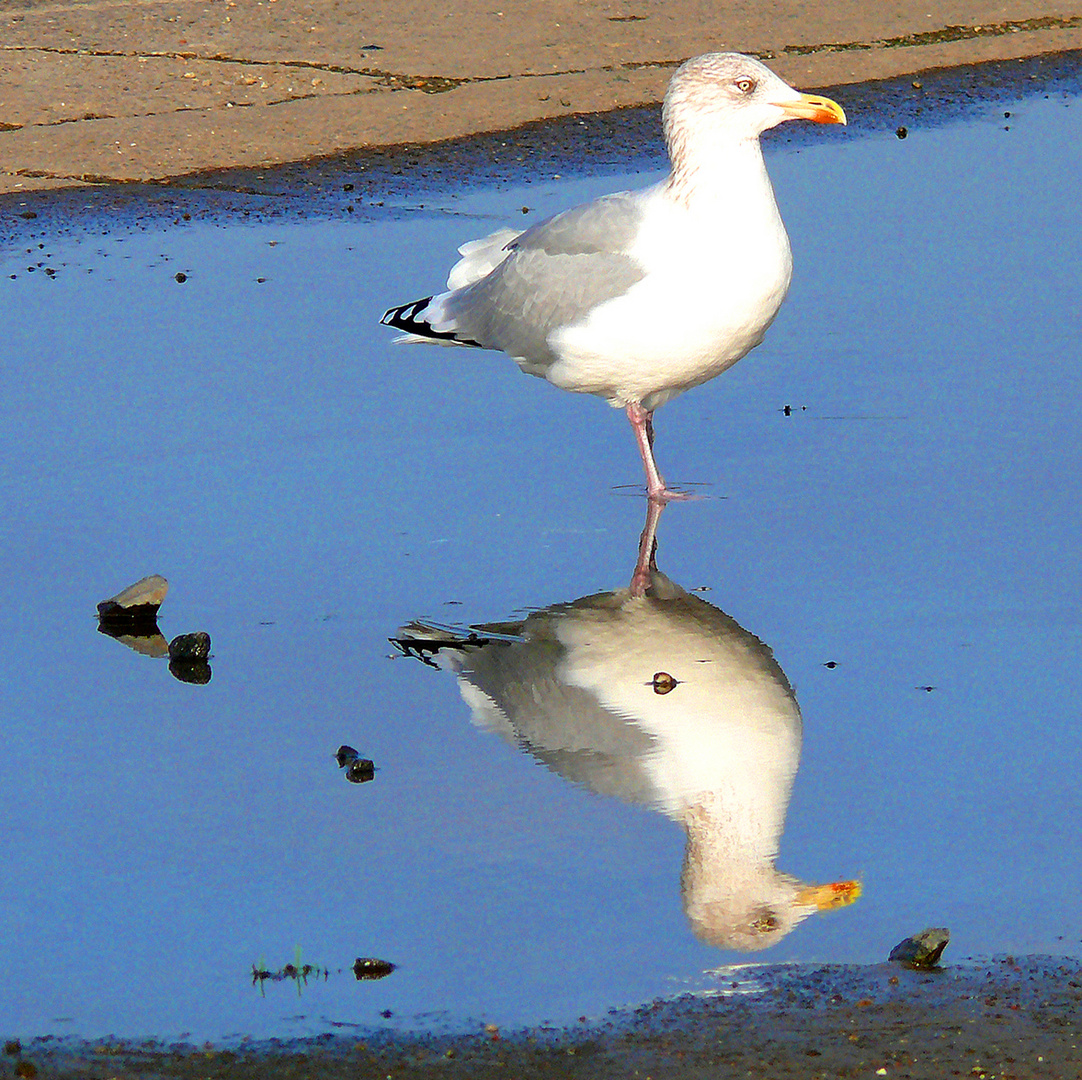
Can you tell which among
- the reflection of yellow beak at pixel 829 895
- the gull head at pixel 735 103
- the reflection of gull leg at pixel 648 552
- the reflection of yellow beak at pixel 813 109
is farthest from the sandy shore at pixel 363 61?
the reflection of yellow beak at pixel 829 895

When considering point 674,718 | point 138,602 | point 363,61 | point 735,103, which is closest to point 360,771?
point 674,718

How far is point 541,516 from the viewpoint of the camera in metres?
6.55

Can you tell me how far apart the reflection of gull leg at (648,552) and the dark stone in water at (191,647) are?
129cm

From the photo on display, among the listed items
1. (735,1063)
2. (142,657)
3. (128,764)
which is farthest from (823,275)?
(735,1063)

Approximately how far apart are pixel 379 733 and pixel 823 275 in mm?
4517

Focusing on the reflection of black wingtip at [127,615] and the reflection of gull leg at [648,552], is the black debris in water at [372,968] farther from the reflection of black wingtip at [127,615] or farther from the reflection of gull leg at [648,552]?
the reflection of gull leg at [648,552]

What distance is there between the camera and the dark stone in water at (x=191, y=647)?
550 centimetres

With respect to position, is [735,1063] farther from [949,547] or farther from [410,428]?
[410,428]

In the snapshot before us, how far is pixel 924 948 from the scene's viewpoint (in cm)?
394

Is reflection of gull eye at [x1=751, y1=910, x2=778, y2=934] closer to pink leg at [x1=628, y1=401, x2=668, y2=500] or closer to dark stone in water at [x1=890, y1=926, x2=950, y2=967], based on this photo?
dark stone in water at [x1=890, y1=926, x2=950, y2=967]

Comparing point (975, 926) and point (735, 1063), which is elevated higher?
point (975, 926)

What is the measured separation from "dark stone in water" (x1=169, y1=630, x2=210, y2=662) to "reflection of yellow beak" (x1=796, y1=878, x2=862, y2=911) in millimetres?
2013

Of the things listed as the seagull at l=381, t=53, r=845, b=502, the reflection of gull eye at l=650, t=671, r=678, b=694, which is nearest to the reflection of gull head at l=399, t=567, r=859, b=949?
the reflection of gull eye at l=650, t=671, r=678, b=694

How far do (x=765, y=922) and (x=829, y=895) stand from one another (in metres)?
0.16
